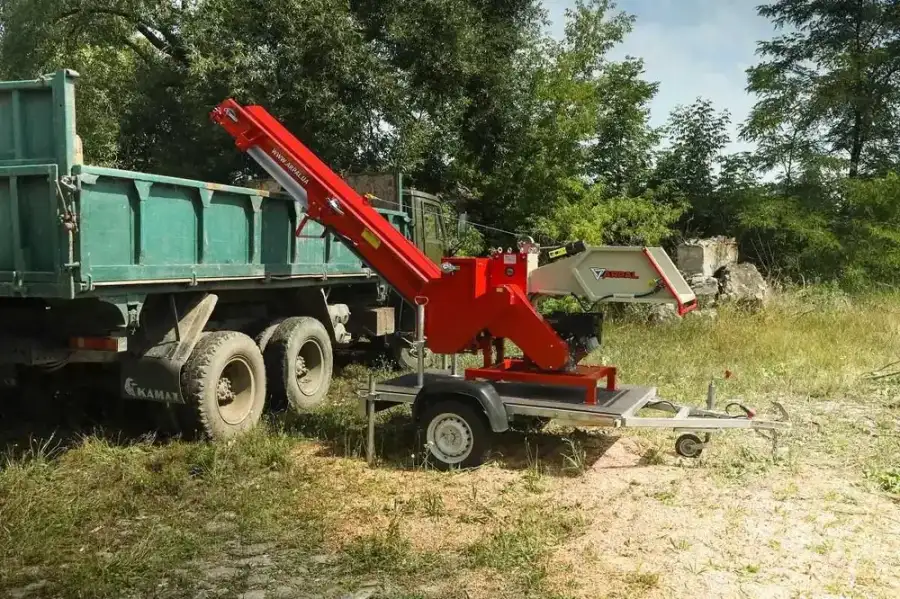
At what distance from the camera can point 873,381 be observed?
8.43 meters

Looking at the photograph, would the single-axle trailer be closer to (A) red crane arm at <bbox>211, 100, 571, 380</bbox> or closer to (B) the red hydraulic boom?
(B) the red hydraulic boom

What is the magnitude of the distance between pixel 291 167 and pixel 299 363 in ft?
6.83

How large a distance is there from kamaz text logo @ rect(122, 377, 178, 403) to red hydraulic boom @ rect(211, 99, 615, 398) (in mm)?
1860

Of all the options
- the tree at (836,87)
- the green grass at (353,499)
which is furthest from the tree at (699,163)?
the green grass at (353,499)

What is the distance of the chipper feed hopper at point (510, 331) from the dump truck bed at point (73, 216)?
123cm

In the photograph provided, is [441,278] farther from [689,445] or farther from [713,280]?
[713,280]

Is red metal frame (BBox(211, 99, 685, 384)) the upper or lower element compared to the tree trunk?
lower

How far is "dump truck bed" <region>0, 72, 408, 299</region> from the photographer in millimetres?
4691

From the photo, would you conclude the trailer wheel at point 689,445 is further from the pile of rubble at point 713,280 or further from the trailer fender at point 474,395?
the pile of rubble at point 713,280

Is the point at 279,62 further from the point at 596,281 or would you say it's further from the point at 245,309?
the point at 596,281

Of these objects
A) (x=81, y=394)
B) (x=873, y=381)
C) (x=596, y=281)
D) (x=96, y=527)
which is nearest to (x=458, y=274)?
(x=596, y=281)

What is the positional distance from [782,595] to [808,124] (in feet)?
57.0

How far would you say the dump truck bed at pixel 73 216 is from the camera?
4.69 metres

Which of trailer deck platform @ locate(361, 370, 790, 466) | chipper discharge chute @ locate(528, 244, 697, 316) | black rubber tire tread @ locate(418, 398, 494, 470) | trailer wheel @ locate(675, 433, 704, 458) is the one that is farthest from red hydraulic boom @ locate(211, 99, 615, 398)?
trailer wheel @ locate(675, 433, 704, 458)
